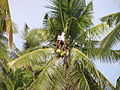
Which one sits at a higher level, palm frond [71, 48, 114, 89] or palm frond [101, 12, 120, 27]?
palm frond [101, 12, 120, 27]

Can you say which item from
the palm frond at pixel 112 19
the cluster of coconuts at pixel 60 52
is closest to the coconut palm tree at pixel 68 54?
the cluster of coconuts at pixel 60 52

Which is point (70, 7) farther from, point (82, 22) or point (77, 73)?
point (77, 73)

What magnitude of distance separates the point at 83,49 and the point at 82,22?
1077mm

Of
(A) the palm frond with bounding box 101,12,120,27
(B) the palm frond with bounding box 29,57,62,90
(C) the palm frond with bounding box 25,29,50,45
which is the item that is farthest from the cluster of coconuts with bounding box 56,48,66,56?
(A) the palm frond with bounding box 101,12,120,27

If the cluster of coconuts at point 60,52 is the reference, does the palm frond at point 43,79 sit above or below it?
below

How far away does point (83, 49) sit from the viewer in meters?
10.1

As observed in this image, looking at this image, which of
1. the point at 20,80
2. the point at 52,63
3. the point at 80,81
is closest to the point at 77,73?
the point at 80,81

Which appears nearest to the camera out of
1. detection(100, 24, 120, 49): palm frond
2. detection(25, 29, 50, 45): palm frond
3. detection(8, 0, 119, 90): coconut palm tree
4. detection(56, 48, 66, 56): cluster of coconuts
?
detection(100, 24, 120, 49): palm frond

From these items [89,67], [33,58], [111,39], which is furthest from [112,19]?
[33,58]

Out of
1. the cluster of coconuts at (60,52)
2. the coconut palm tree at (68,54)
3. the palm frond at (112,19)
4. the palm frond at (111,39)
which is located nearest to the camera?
the palm frond at (111,39)

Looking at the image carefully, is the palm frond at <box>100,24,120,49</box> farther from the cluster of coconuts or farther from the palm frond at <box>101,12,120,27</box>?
the cluster of coconuts

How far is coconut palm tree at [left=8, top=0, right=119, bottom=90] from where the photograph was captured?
8758 mm

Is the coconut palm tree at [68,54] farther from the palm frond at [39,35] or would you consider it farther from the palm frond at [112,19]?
the palm frond at [112,19]

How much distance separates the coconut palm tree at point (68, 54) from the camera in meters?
8.76
